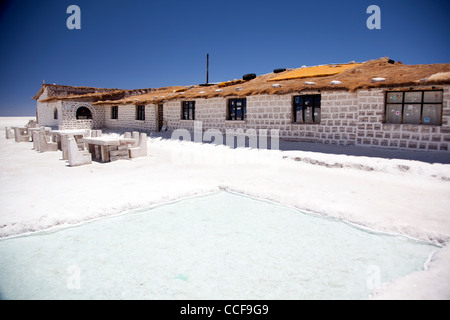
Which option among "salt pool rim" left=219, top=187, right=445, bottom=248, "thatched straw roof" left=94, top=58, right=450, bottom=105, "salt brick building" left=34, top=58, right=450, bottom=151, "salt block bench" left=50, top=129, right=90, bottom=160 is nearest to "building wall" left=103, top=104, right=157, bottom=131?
"salt brick building" left=34, top=58, right=450, bottom=151

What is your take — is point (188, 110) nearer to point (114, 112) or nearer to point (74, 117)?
point (114, 112)

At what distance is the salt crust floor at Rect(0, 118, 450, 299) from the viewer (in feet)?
15.2

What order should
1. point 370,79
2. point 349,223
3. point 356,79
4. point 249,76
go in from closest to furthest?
1. point 349,223
2. point 370,79
3. point 356,79
4. point 249,76

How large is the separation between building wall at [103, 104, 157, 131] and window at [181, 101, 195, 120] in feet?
8.80

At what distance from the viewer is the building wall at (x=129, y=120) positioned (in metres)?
21.1

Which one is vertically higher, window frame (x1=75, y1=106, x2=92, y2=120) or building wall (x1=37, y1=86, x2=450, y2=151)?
window frame (x1=75, y1=106, x2=92, y2=120)

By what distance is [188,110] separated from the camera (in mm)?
18984

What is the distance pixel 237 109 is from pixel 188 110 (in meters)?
4.33

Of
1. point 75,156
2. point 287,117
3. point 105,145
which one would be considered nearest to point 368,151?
point 287,117

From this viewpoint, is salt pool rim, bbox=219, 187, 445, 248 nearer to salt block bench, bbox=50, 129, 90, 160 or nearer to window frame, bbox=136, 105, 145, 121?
salt block bench, bbox=50, 129, 90, 160

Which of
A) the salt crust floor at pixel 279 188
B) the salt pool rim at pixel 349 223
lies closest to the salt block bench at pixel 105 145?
the salt crust floor at pixel 279 188

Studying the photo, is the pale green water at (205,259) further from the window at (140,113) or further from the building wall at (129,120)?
the window at (140,113)
